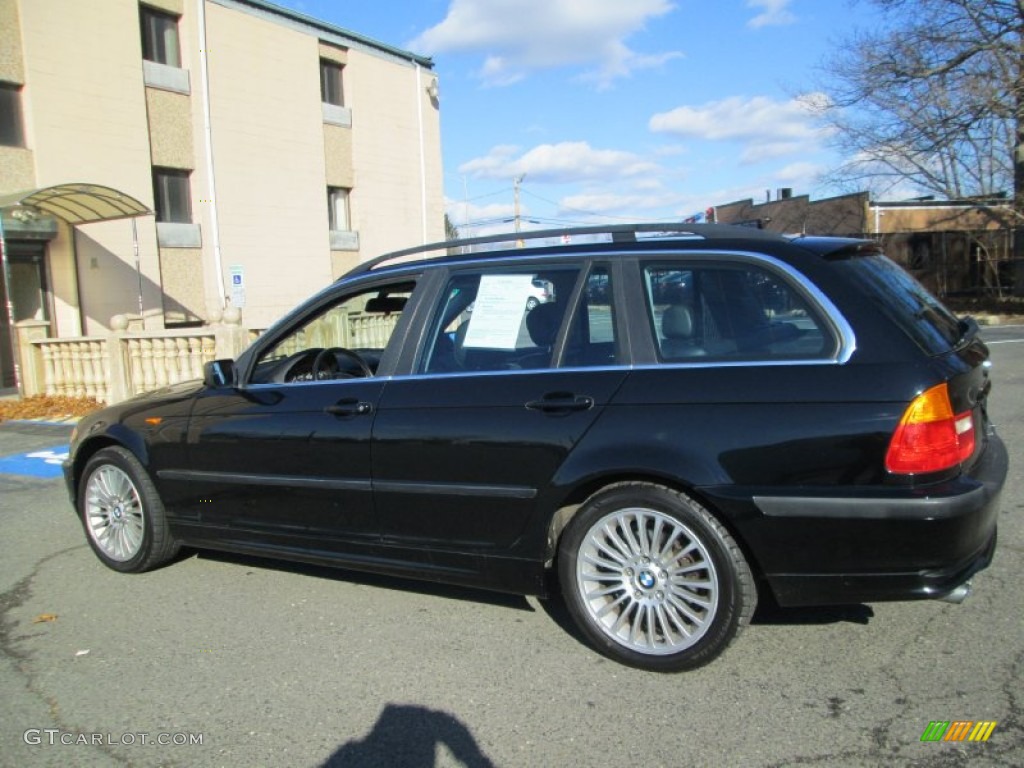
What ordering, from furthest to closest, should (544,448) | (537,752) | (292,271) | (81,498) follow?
(292,271) → (81,498) → (544,448) → (537,752)

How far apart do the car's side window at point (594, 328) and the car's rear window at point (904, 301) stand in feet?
3.11

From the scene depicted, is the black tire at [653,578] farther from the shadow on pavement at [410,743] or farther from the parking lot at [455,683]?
the shadow on pavement at [410,743]

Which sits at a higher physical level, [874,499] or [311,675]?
[874,499]

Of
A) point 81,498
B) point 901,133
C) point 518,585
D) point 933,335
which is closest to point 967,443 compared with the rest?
point 933,335

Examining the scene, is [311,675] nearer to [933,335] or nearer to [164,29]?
[933,335]

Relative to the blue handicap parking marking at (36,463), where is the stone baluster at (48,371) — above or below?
above

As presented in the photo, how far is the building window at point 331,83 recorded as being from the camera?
20.9m

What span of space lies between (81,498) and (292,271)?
15.3 meters

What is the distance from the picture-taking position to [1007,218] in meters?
24.2

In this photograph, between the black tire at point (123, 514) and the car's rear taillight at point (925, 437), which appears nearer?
the car's rear taillight at point (925, 437)

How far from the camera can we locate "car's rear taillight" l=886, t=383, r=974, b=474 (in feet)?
9.63

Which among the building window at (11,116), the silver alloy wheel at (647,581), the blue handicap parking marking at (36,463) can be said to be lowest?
the blue handicap parking marking at (36,463)

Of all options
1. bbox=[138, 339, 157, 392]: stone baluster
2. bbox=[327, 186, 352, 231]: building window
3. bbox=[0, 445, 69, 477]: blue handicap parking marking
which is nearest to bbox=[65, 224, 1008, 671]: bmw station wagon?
bbox=[0, 445, 69, 477]: blue handicap parking marking

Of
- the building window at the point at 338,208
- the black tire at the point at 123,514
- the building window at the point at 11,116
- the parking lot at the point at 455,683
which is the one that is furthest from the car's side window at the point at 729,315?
the building window at the point at 338,208
